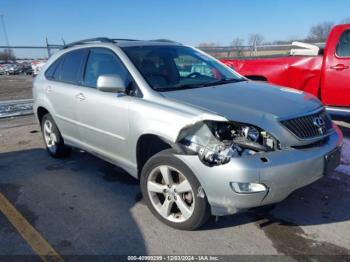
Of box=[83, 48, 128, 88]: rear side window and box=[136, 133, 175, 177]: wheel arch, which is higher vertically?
box=[83, 48, 128, 88]: rear side window

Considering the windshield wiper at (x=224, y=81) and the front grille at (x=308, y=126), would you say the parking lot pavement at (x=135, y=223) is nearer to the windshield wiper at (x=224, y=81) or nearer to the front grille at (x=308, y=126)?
the front grille at (x=308, y=126)

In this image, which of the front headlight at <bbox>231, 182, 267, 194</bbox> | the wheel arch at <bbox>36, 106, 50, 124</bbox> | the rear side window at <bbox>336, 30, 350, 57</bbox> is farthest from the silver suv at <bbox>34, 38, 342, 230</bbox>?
the rear side window at <bbox>336, 30, 350, 57</bbox>

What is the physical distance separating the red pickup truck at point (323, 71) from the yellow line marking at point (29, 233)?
5.03 meters

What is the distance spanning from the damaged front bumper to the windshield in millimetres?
1150

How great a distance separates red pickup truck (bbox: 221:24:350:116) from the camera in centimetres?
598

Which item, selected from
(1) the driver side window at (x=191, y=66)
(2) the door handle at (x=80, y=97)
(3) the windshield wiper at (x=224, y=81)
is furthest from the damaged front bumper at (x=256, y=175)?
(2) the door handle at (x=80, y=97)

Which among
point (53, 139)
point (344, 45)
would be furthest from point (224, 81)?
point (344, 45)

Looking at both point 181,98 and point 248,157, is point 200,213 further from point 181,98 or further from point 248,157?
point 181,98

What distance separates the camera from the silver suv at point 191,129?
286 centimetres

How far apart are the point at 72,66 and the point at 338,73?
174 inches

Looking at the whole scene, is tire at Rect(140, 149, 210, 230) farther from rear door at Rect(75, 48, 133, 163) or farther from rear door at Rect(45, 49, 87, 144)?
rear door at Rect(45, 49, 87, 144)

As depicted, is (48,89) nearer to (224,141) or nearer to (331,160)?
(224,141)

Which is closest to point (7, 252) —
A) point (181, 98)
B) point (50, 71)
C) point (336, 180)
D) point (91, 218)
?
point (91, 218)

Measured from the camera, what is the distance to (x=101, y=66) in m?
4.29
